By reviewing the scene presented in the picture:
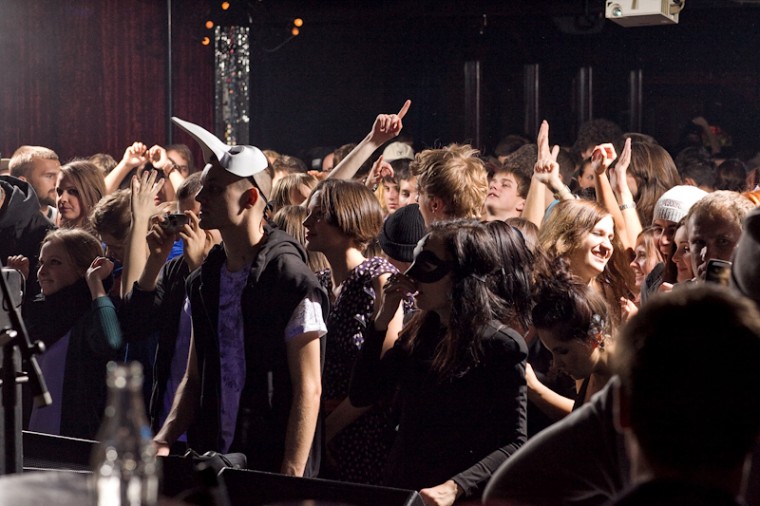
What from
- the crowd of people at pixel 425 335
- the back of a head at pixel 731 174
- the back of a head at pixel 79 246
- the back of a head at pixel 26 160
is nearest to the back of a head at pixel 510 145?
the back of a head at pixel 731 174

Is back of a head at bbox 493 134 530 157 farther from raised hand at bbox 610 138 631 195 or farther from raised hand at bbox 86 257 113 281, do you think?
raised hand at bbox 86 257 113 281

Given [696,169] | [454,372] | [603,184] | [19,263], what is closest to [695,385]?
[454,372]

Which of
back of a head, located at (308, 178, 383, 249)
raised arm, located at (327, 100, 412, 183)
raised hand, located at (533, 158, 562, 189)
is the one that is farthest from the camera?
raised hand, located at (533, 158, 562, 189)

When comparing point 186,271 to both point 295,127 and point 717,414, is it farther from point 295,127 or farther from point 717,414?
point 295,127

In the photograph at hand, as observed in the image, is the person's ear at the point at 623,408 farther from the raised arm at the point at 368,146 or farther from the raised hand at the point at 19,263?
the raised hand at the point at 19,263

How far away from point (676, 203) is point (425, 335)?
1.55 metres

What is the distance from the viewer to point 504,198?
16.6ft

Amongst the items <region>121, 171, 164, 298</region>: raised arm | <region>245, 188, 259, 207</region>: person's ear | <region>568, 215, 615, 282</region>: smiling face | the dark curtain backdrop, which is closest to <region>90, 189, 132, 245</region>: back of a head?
<region>121, 171, 164, 298</region>: raised arm

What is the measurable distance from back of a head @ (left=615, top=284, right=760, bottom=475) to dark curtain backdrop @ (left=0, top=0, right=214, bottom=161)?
28.8 feet

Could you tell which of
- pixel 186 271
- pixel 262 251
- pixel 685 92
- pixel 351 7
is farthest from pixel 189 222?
pixel 685 92

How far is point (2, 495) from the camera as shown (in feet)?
3.55

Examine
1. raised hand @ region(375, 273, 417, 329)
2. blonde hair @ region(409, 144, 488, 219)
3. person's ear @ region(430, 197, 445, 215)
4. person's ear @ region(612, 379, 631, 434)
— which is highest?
person's ear @ region(612, 379, 631, 434)

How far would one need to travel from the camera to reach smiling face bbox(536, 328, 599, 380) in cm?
259

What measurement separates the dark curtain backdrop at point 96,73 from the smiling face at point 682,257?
23.3ft
